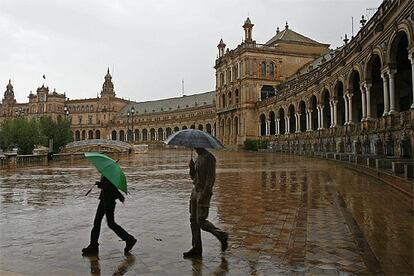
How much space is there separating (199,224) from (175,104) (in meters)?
117

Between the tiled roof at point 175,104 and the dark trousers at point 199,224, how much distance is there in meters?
100

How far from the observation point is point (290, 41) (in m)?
73.6

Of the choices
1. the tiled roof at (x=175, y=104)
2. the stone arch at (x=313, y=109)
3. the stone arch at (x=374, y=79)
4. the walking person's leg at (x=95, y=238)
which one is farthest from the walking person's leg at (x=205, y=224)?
the tiled roof at (x=175, y=104)

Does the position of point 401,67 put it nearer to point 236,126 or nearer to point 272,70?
point 272,70

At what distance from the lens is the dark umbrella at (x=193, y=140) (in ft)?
19.1

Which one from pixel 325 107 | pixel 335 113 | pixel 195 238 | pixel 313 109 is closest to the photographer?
pixel 195 238

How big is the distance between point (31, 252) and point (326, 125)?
38.5m

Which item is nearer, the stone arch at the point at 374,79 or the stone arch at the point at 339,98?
the stone arch at the point at 374,79

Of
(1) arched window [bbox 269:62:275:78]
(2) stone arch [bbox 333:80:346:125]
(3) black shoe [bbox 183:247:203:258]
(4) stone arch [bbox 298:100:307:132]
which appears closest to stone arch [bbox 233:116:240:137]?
(1) arched window [bbox 269:62:275:78]

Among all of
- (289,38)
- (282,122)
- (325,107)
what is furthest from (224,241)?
(289,38)

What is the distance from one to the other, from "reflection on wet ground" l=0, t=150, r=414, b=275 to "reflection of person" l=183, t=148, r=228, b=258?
0.82 feet

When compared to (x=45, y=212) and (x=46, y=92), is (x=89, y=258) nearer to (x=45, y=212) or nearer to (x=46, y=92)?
(x=45, y=212)

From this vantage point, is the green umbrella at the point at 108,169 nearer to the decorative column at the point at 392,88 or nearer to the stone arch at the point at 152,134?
the decorative column at the point at 392,88

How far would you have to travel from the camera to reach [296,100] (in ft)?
158
